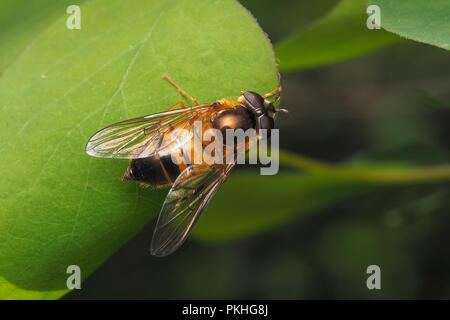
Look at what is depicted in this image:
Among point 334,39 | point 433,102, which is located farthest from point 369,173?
point 334,39

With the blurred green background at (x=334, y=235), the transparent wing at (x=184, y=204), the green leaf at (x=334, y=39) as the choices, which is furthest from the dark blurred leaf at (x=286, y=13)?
the transparent wing at (x=184, y=204)

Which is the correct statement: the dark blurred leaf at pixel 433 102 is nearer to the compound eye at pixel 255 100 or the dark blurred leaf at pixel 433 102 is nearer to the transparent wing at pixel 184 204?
the compound eye at pixel 255 100

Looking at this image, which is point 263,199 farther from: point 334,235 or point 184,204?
point 334,235

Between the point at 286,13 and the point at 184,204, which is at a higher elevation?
the point at 286,13

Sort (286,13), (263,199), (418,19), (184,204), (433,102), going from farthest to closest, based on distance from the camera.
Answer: (286,13) < (263,199) < (433,102) < (184,204) < (418,19)

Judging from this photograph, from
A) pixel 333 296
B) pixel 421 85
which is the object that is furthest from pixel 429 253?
pixel 421 85

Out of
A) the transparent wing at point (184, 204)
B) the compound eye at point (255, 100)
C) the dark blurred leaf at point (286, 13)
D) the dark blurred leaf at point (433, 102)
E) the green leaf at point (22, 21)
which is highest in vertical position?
the dark blurred leaf at point (286, 13)

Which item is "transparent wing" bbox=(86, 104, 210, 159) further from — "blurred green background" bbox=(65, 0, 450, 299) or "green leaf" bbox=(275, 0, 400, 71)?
"blurred green background" bbox=(65, 0, 450, 299)

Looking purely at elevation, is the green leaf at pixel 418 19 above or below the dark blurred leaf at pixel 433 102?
below
